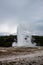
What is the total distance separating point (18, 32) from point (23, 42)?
2.42 m

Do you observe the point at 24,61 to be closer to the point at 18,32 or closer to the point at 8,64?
the point at 8,64

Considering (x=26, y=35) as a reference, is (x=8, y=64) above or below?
below

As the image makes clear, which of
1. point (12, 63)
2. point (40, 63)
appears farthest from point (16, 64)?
point (40, 63)

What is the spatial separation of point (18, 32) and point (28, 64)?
20266 millimetres

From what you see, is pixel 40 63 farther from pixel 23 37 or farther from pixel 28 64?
pixel 23 37

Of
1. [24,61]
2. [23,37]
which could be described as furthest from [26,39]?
[24,61]

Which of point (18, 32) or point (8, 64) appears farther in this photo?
point (18, 32)

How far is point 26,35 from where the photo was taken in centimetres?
3759

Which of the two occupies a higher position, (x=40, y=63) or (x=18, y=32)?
(x=18, y=32)

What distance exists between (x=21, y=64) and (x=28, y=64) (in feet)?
2.10

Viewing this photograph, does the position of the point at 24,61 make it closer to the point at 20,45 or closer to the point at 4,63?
the point at 4,63

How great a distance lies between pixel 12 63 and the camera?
54.3 feet

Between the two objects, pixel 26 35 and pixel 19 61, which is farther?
pixel 26 35

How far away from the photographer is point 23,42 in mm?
37375
